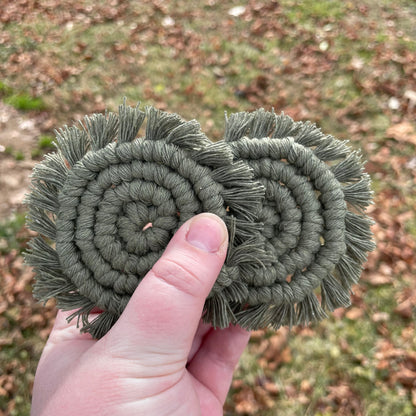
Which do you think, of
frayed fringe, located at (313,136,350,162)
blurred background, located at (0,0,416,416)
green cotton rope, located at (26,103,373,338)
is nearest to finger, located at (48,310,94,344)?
green cotton rope, located at (26,103,373,338)

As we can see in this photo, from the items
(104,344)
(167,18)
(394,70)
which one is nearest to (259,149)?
(104,344)

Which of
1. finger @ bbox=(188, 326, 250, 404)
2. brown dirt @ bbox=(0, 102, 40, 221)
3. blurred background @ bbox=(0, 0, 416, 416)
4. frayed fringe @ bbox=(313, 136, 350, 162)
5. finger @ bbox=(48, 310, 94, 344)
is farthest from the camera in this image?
brown dirt @ bbox=(0, 102, 40, 221)

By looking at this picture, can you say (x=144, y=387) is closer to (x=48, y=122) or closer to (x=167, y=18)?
(x=48, y=122)

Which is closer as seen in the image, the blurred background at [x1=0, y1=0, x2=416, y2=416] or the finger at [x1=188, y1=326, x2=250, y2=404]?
the finger at [x1=188, y1=326, x2=250, y2=404]

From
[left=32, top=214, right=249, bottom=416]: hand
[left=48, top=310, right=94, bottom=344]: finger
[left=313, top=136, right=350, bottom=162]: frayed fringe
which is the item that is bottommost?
[left=48, top=310, right=94, bottom=344]: finger

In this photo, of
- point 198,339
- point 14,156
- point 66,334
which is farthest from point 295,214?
point 14,156

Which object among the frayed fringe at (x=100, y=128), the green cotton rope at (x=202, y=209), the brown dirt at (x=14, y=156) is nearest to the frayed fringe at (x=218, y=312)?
the green cotton rope at (x=202, y=209)

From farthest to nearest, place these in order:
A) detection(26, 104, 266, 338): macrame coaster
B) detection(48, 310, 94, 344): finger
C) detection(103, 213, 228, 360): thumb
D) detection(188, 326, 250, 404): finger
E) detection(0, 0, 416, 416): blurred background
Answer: detection(0, 0, 416, 416): blurred background, detection(188, 326, 250, 404): finger, detection(48, 310, 94, 344): finger, detection(26, 104, 266, 338): macrame coaster, detection(103, 213, 228, 360): thumb

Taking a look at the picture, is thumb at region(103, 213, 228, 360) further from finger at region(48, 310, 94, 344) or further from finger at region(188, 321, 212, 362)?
finger at region(188, 321, 212, 362)
